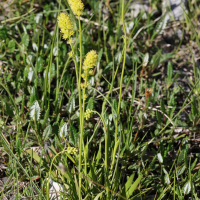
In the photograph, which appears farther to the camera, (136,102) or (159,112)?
(136,102)

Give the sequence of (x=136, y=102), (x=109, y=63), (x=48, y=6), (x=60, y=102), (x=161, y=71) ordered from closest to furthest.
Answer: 1. (x=60, y=102)
2. (x=136, y=102)
3. (x=109, y=63)
4. (x=161, y=71)
5. (x=48, y=6)

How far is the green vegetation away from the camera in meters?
1.36

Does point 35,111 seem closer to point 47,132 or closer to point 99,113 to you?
point 47,132

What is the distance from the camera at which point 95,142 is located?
1.65 meters

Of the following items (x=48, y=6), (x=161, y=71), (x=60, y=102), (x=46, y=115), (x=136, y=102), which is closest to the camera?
(x=46, y=115)

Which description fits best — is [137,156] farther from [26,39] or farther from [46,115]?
[26,39]

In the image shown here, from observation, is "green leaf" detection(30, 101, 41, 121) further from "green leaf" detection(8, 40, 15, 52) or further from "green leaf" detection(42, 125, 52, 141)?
"green leaf" detection(8, 40, 15, 52)

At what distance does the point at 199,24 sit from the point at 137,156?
1.74 metres

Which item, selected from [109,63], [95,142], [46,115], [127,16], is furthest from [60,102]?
[127,16]

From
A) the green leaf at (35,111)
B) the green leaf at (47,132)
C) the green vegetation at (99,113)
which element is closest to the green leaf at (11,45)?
the green vegetation at (99,113)

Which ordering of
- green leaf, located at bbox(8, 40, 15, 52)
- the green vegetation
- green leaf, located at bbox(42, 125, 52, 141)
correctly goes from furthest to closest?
green leaf, located at bbox(8, 40, 15, 52) → green leaf, located at bbox(42, 125, 52, 141) → the green vegetation

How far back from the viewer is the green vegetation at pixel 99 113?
4.45 feet

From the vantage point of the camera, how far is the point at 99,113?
69.0 inches

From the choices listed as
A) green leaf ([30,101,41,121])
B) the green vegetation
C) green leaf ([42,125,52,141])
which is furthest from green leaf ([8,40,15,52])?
green leaf ([42,125,52,141])
